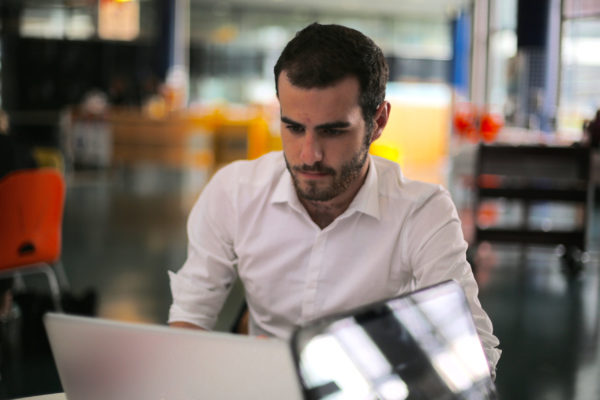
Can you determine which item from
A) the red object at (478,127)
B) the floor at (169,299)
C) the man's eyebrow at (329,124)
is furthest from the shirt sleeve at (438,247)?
the red object at (478,127)

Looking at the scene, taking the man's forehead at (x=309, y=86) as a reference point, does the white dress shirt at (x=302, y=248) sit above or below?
below

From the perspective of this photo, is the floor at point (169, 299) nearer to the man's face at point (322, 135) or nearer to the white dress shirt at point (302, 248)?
the white dress shirt at point (302, 248)

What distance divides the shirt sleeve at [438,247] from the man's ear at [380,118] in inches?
6.6

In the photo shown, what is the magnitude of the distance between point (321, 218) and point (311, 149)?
0.96 ft

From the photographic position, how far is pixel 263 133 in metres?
10.7

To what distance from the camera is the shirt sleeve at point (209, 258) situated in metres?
1.50

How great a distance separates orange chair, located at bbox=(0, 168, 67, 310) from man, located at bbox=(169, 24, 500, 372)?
2.23 meters

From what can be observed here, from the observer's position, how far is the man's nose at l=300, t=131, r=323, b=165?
47.3 inches

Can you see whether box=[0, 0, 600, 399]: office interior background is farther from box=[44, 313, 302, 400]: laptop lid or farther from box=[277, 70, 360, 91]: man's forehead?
box=[44, 313, 302, 400]: laptop lid

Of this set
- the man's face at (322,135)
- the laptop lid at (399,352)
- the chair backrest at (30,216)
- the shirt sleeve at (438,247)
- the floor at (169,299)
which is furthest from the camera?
the chair backrest at (30,216)

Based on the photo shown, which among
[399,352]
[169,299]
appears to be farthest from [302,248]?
[169,299]

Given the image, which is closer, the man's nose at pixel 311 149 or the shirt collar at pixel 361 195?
the man's nose at pixel 311 149

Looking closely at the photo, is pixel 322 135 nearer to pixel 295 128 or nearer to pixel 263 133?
pixel 295 128

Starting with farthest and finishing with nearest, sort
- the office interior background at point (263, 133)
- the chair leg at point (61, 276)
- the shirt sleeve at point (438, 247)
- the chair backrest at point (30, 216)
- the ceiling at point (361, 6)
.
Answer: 1. the ceiling at point (361, 6)
2. the chair leg at point (61, 276)
3. the office interior background at point (263, 133)
4. the chair backrest at point (30, 216)
5. the shirt sleeve at point (438, 247)
